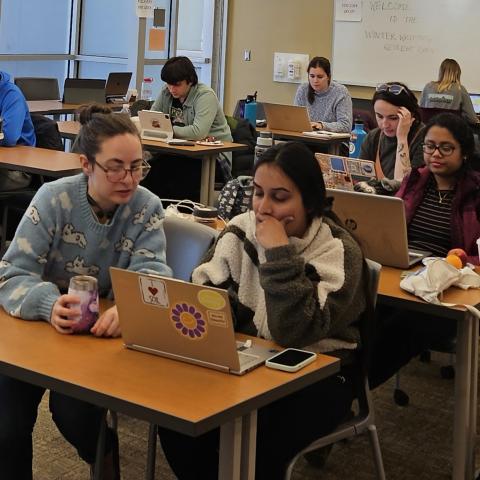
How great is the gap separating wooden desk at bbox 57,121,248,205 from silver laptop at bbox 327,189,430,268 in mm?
2719

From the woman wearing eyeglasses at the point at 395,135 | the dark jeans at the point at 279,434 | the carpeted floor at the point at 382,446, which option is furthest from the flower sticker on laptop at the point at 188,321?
the woman wearing eyeglasses at the point at 395,135

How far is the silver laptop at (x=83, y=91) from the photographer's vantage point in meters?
7.66

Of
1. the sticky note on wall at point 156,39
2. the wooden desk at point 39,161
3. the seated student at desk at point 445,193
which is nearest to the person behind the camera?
the seated student at desk at point 445,193

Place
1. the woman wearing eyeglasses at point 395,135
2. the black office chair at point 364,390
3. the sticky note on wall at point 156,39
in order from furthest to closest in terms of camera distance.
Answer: the sticky note on wall at point 156,39
the woman wearing eyeglasses at point 395,135
the black office chair at point 364,390

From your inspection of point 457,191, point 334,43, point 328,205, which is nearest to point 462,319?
point 328,205

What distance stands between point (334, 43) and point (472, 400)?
697cm

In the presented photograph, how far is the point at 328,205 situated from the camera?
7.67ft

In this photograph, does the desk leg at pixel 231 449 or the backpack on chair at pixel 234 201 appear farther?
the backpack on chair at pixel 234 201

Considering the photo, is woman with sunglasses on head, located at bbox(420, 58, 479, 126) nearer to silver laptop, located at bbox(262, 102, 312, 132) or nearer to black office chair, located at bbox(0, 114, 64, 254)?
silver laptop, located at bbox(262, 102, 312, 132)

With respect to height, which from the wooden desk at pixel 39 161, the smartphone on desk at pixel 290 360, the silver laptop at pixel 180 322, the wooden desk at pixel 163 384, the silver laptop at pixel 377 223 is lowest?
the wooden desk at pixel 163 384

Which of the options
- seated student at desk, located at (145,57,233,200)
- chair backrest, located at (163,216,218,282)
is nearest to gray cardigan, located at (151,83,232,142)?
seated student at desk, located at (145,57,233,200)

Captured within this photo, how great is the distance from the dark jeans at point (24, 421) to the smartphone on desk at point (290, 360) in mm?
599

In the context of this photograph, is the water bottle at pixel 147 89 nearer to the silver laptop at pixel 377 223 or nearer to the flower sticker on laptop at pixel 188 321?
the silver laptop at pixel 377 223

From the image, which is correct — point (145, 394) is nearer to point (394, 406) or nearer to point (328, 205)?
point (328, 205)
